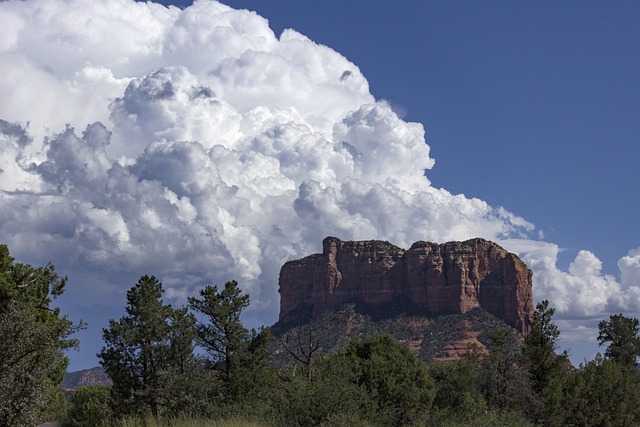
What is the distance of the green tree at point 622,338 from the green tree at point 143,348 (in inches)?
2366

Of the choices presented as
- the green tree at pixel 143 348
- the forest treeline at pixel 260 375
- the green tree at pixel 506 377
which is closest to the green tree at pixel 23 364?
the forest treeline at pixel 260 375

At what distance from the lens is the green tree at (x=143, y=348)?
53.7 meters

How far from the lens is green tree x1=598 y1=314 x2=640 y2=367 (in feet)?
304

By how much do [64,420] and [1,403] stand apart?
103181mm

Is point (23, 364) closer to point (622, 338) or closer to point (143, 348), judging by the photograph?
point (143, 348)

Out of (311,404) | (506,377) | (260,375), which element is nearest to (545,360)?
(506,377)

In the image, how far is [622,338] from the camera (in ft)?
308

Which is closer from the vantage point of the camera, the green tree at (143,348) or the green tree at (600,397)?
the green tree at (143,348)

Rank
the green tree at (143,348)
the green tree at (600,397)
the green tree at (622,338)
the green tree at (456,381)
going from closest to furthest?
the green tree at (143,348) → the green tree at (456,381) → the green tree at (600,397) → the green tree at (622,338)

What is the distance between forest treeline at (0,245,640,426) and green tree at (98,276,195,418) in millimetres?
85

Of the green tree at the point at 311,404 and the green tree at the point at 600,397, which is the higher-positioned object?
the green tree at the point at 311,404

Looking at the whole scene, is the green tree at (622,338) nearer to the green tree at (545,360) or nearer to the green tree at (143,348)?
the green tree at (545,360)

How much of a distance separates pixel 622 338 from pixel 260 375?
57681 millimetres

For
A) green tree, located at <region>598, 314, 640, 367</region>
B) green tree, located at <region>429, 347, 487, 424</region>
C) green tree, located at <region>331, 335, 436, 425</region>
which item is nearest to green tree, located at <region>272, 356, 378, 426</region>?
green tree, located at <region>331, 335, 436, 425</region>
